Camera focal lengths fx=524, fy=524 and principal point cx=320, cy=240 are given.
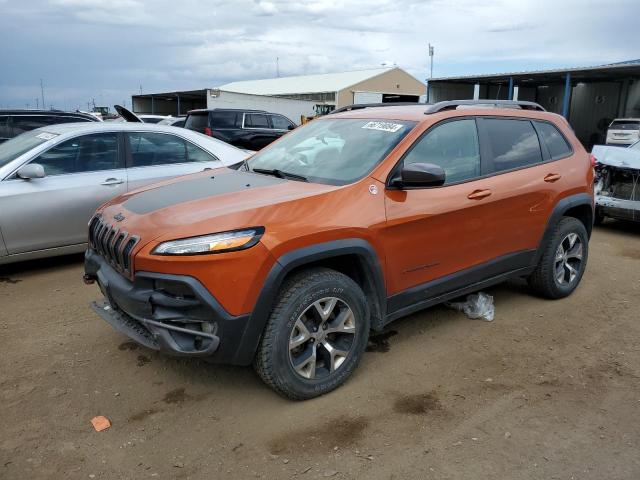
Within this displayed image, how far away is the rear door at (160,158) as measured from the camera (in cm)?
593

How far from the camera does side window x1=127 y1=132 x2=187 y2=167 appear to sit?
19.7 feet

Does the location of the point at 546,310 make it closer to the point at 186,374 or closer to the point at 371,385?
the point at 371,385

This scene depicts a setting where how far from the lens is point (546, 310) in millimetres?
4691

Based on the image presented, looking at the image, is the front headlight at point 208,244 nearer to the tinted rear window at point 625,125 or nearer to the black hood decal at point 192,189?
the black hood decal at point 192,189

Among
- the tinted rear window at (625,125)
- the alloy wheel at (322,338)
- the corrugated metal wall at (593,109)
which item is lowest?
the alloy wheel at (322,338)

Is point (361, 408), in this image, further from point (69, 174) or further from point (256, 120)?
point (256, 120)

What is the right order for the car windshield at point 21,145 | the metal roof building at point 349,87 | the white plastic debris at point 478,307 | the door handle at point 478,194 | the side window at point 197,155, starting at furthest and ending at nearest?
the metal roof building at point 349,87 < the side window at point 197,155 < the car windshield at point 21,145 < the white plastic debris at point 478,307 < the door handle at point 478,194

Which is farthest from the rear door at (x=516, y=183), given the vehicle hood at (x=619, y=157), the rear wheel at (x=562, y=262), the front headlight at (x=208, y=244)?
the vehicle hood at (x=619, y=157)

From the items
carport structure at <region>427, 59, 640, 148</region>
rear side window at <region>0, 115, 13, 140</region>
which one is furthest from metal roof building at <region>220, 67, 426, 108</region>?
rear side window at <region>0, 115, 13, 140</region>

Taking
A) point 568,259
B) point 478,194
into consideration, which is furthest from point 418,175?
point 568,259

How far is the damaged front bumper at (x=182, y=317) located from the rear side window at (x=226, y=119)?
11.7 metres

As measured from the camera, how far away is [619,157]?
25.6 ft

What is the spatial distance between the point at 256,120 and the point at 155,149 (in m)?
9.11

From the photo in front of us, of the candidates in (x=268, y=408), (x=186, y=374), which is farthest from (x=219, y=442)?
(x=186, y=374)
